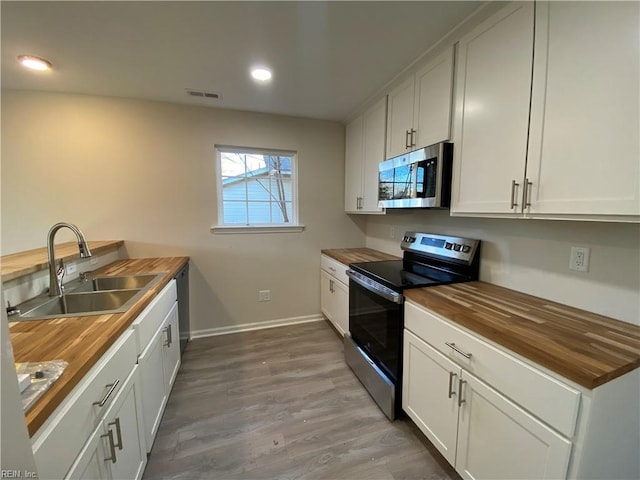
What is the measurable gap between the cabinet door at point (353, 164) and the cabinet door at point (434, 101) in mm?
890

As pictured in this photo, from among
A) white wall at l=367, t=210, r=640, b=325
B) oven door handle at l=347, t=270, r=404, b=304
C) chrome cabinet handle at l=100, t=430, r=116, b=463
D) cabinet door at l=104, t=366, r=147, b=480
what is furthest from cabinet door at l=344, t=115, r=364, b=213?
chrome cabinet handle at l=100, t=430, r=116, b=463

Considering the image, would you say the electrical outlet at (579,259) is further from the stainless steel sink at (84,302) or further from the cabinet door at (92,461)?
the stainless steel sink at (84,302)

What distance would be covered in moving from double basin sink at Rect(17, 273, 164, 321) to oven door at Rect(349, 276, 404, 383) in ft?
4.69

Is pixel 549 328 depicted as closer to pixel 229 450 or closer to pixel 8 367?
pixel 8 367

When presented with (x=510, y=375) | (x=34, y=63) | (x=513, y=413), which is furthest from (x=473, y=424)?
(x=34, y=63)

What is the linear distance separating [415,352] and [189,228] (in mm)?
2362

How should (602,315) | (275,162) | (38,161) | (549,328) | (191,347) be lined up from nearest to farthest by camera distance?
(549,328), (602,315), (38,161), (191,347), (275,162)

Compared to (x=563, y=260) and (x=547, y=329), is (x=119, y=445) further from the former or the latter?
(x=563, y=260)

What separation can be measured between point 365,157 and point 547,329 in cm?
205

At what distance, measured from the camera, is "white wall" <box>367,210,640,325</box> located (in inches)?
45.8

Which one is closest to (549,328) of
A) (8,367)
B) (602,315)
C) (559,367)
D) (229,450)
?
(559,367)

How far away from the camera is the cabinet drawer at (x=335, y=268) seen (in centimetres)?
251

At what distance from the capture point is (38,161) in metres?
2.32

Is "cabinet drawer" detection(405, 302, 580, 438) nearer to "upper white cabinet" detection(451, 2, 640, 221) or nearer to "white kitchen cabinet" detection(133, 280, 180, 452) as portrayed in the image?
"upper white cabinet" detection(451, 2, 640, 221)
